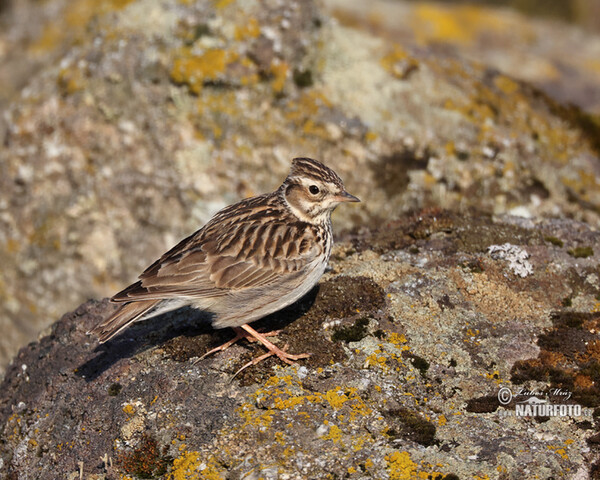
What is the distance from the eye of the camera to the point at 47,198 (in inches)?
482

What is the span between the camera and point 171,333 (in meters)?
7.51

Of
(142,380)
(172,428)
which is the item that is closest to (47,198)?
(142,380)

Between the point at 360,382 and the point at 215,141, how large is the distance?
22.3ft

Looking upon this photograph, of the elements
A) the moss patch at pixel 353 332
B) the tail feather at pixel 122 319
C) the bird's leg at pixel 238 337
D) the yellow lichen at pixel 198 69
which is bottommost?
the moss patch at pixel 353 332

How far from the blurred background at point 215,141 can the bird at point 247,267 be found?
3901 millimetres

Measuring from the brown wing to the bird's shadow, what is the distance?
2.11 ft

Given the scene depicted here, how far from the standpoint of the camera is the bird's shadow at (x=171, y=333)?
7.20 m

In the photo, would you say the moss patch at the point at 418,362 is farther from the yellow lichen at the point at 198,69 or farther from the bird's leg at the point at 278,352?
the yellow lichen at the point at 198,69

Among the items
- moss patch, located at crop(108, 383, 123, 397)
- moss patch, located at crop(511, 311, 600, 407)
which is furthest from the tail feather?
moss patch, located at crop(511, 311, 600, 407)

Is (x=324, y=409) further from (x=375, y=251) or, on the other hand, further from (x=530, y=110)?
(x=530, y=110)

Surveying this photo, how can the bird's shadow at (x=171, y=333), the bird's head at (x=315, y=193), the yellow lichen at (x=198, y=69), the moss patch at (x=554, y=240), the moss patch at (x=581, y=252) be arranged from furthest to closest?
1. the yellow lichen at (x=198, y=69)
2. the moss patch at (x=554, y=240)
3. the moss patch at (x=581, y=252)
4. the bird's head at (x=315, y=193)
5. the bird's shadow at (x=171, y=333)

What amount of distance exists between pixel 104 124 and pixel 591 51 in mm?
13643

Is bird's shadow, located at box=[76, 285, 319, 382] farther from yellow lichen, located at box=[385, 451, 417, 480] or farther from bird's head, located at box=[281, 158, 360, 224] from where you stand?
yellow lichen, located at box=[385, 451, 417, 480]

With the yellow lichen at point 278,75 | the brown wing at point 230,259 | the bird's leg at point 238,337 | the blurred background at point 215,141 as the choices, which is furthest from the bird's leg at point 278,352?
the yellow lichen at point 278,75
